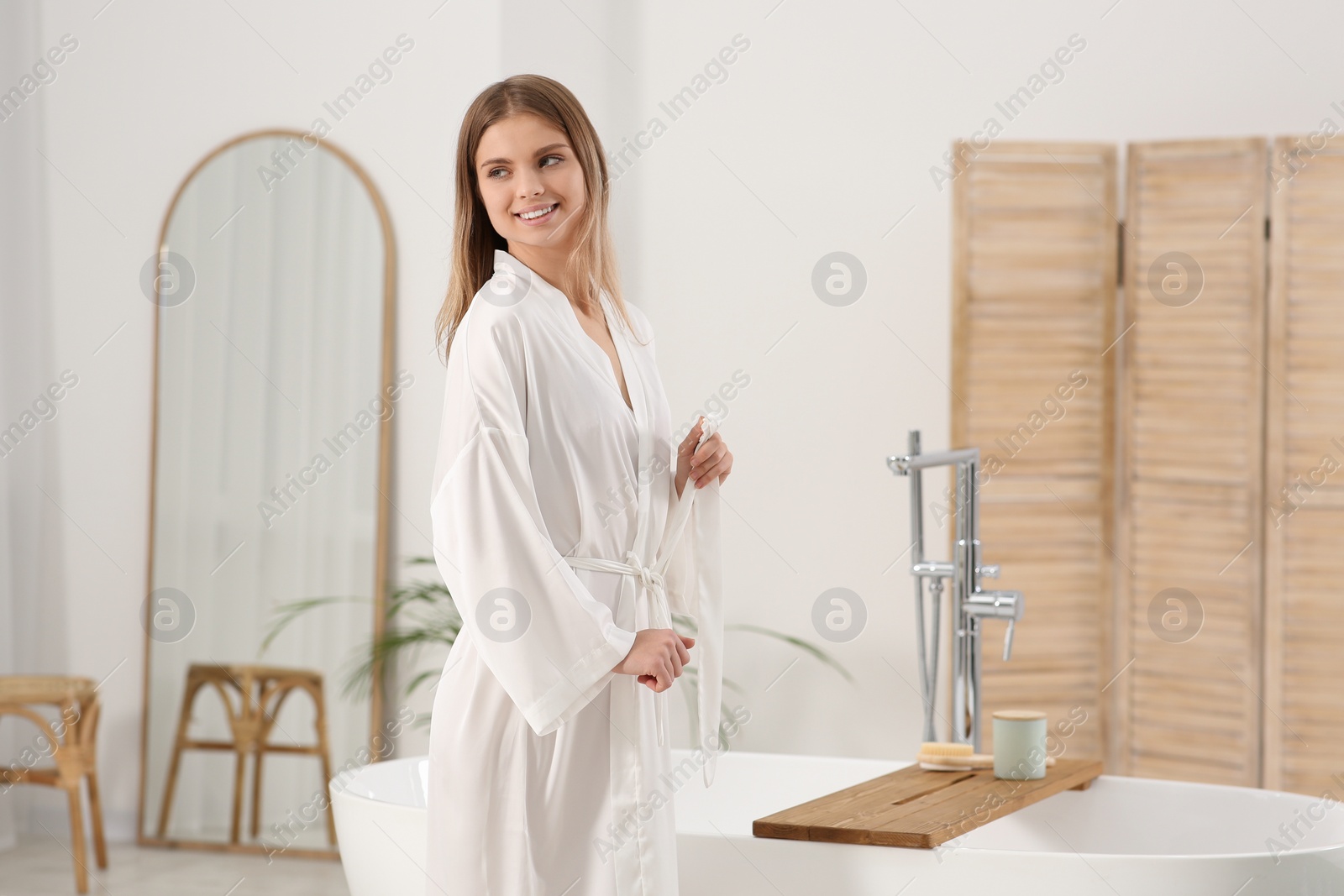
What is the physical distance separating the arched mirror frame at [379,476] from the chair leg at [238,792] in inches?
1.6

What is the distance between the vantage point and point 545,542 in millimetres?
1436

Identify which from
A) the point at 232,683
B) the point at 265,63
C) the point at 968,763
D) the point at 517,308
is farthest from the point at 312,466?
the point at 517,308

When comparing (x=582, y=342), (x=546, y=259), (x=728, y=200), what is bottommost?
(x=582, y=342)

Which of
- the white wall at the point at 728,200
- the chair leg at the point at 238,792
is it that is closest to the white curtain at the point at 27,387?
the white wall at the point at 728,200

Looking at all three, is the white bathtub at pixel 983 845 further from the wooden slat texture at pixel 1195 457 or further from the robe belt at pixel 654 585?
the wooden slat texture at pixel 1195 457

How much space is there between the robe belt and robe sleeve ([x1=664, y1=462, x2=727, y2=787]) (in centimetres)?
13

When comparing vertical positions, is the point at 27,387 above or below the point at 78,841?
above

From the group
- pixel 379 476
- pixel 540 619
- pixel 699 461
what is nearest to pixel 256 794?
pixel 379 476

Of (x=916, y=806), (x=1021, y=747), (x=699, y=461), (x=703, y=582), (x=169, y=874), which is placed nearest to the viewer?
(x=699, y=461)

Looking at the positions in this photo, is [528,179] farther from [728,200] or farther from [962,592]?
[728,200]

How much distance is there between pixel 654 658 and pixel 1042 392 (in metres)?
2.14

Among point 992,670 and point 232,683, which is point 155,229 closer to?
point 232,683

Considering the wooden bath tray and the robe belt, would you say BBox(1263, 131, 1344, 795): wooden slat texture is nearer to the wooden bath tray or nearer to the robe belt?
the wooden bath tray

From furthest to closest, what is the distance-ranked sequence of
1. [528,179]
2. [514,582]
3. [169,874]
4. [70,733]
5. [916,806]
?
[169,874] < [70,733] < [916,806] < [528,179] < [514,582]
